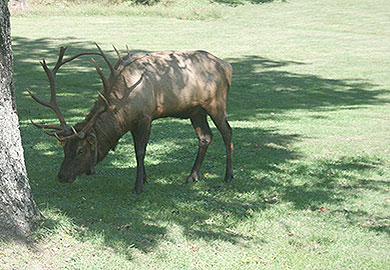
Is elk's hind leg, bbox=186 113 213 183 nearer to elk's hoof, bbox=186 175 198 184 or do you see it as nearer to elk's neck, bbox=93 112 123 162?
elk's hoof, bbox=186 175 198 184

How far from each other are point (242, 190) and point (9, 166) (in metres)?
3.61

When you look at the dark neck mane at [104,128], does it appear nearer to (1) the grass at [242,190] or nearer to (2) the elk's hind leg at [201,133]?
(1) the grass at [242,190]

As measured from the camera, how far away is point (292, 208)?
776cm

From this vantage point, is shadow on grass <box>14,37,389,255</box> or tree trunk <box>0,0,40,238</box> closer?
tree trunk <box>0,0,40,238</box>

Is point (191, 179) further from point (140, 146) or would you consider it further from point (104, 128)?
point (104, 128)

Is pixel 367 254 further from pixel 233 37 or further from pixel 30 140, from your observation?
pixel 233 37

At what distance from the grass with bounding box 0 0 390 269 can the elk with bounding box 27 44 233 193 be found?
0.63 m

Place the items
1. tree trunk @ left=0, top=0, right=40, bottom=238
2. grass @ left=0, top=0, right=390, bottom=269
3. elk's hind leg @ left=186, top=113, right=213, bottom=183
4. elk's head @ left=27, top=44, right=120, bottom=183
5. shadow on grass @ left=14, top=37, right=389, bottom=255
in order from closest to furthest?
tree trunk @ left=0, top=0, right=40, bottom=238 → grass @ left=0, top=0, right=390, bottom=269 → shadow on grass @ left=14, top=37, right=389, bottom=255 → elk's head @ left=27, top=44, right=120, bottom=183 → elk's hind leg @ left=186, top=113, right=213, bottom=183

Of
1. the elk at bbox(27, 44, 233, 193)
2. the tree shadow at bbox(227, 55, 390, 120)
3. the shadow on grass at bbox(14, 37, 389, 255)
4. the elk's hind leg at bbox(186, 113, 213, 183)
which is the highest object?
the elk at bbox(27, 44, 233, 193)

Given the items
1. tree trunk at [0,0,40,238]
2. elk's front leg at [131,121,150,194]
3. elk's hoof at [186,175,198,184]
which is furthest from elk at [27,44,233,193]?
tree trunk at [0,0,40,238]

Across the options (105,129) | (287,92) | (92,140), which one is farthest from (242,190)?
(287,92)

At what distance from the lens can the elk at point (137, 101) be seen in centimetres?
751

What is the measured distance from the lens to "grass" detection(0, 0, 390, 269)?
6195 millimetres

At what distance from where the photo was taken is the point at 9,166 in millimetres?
5902
